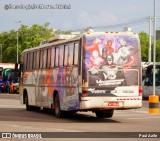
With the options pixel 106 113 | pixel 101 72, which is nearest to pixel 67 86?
pixel 101 72

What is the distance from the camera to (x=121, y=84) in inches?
819

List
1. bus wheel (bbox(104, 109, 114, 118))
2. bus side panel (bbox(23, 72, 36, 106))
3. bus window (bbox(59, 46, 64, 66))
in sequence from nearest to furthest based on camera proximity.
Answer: bus window (bbox(59, 46, 64, 66)) < bus wheel (bbox(104, 109, 114, 118)) < bus side panel (bbox(23, 72, 36, 106))

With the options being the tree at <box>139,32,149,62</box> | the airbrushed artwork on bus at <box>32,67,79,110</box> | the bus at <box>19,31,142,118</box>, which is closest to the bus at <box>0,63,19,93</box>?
the airbrushed artwork on bus at <box>32,67,79,110</box>

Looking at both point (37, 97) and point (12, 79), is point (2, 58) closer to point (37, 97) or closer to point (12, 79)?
point (12, 79)

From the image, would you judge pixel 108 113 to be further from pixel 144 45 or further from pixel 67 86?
pixel 144 45

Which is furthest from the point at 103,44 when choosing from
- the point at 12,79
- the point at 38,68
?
the point at 12,79

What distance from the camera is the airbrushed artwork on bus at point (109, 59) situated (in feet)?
67.6

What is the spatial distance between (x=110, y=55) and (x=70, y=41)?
1814 millimetres

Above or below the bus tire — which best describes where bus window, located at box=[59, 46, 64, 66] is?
above

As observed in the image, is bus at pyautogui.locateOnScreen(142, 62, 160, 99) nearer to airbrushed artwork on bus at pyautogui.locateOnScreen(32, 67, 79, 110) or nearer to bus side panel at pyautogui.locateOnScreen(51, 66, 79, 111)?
airbrushed artwork on bus at pyautogui.locateOnScreen(32, 67, 79, 110)

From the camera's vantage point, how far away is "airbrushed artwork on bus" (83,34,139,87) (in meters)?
20.6

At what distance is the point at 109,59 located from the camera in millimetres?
20953

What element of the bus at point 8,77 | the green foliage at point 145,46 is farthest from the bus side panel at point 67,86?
the green foliage at point 145,46

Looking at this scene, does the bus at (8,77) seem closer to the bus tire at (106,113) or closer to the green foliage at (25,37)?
the bus tire at (106,113)
